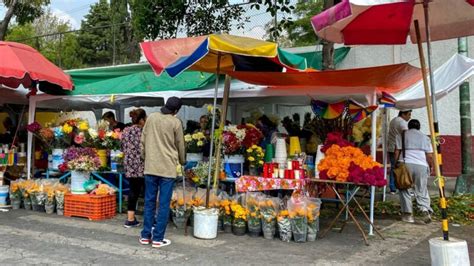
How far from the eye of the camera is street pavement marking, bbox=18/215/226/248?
6.01 meters

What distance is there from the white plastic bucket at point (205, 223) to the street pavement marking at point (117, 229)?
8 cm

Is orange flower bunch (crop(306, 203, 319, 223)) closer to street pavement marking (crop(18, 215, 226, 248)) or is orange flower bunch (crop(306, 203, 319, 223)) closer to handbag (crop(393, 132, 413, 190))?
street pavement marking (crop(18, 215, 226, 248))

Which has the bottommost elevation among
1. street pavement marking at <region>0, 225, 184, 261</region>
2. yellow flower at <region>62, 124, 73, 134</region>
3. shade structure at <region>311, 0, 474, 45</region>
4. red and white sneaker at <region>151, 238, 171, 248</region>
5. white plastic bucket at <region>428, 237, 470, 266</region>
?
street pavement marking at <region>0, 225, 184, 261</region>

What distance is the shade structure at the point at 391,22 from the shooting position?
5172 mm

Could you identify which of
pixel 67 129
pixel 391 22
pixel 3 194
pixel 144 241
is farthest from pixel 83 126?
pixel 391 22

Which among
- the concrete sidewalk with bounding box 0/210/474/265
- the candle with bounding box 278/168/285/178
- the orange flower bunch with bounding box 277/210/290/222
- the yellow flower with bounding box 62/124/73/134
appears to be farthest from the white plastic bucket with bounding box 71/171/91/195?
the orange flower bunch with bounding box 277/210/290/222

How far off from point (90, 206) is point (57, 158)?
4.67 ft

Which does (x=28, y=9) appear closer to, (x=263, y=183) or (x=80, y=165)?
(x=80, y=165)

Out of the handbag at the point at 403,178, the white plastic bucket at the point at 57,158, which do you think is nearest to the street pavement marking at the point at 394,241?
the handbag at the point at 403,178

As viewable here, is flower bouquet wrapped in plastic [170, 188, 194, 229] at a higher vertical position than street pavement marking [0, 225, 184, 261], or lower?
higher

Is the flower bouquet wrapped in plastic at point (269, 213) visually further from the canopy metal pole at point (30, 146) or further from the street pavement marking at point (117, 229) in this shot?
the canopy metal pole at point (30, 146)

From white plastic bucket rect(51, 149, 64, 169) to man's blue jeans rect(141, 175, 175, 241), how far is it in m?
3.12

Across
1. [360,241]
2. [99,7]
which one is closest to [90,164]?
[360,241]

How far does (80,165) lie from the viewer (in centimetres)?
762
